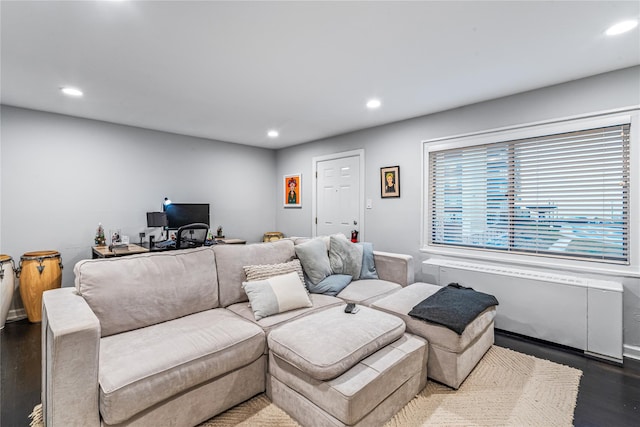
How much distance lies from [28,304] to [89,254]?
837 mm

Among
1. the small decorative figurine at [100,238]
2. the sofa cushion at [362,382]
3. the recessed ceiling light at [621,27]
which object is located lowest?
the sofa cushion at [362,382]

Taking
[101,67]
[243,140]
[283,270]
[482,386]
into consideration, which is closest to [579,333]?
[482,386]

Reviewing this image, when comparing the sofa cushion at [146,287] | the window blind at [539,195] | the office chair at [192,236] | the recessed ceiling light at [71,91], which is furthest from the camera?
the office chair at [192,236]

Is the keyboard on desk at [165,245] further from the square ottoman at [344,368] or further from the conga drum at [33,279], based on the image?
the square ottoman at [344,368]

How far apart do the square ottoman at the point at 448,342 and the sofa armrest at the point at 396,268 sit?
2.27 ft

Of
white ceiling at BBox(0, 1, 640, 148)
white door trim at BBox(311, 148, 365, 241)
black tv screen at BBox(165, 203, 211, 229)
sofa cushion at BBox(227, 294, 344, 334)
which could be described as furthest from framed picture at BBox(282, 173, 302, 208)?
sofa cushion at BBox(227, 294, 344, 334)

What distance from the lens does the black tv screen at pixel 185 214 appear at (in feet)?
14.2

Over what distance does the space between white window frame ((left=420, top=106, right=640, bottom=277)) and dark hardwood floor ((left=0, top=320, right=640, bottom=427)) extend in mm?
742

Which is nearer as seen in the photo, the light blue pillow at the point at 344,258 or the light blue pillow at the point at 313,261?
the light blue pillow at the point at 313,261

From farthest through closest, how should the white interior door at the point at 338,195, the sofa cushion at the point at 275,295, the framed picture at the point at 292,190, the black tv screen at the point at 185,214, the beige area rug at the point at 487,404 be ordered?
the framed picture at the point at 292,190 < the white interior door at the point at 338,195 < the black tv screen at the point at 185,214 < the sofa cushion at the point at 275,295 < the beige area rug at the point at 487,404

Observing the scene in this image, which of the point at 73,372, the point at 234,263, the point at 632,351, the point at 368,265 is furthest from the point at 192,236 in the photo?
the point at 632,351

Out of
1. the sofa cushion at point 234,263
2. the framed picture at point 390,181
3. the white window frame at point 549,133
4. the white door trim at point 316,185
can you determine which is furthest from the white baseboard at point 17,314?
the white window frame at point 549,133

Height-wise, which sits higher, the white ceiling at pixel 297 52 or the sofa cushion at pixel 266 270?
the white ceiling at pixel 297 52

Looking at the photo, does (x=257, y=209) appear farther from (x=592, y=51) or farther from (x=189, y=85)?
(x=592, y=51)
